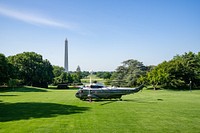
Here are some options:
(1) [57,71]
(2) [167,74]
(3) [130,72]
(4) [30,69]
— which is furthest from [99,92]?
(1) [57,71]

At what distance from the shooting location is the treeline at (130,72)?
2135 inches

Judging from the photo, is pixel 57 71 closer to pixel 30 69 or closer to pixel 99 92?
pixel 30 69

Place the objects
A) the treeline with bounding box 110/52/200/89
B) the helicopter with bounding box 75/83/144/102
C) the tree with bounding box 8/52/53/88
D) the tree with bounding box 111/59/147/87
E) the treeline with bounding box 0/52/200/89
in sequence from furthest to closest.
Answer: the tree with bounding box 8/52/53/88 → the tree with bounding box 111/59/147/87 → the treeline with bounding box 110/52/200/89 → the treeline with bounding box 0/52/200/89 → the helicopter with bounding box 75/83/144/102

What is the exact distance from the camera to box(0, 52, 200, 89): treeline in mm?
54219

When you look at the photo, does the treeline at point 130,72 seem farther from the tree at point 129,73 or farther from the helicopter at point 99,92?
the helicopter at point 99,92

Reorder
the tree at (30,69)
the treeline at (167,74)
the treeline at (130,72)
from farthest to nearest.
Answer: the tree at (30,69) < the treeline at (167,74) < the treeline at (130,72)

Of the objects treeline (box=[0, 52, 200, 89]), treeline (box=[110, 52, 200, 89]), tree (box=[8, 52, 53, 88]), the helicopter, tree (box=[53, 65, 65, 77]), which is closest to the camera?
the helicopter

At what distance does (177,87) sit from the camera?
58.7 metres

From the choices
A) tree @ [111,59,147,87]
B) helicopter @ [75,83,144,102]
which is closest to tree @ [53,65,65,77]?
tree @ [111,59,147,87]

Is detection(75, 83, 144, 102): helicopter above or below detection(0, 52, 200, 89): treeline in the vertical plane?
below

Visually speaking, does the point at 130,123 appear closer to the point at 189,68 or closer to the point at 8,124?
the point at 8,124

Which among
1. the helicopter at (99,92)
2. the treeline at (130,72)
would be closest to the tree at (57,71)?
the treeline at (130,72)

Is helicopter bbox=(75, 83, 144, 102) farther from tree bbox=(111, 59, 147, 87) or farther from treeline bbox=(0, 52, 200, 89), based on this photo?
tree bbox=(111, 59, 147, 87)

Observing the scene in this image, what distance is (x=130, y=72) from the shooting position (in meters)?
67.9
